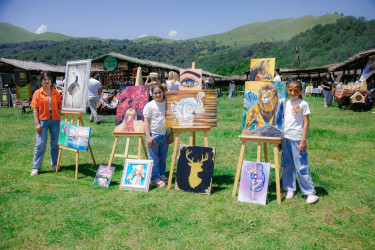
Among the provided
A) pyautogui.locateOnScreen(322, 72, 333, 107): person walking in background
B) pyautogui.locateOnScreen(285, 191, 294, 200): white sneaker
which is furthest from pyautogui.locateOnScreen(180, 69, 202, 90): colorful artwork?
pyautogui.locateOnScreen(322, 72, 333, 107): person walking in background

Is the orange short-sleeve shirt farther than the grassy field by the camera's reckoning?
Yes

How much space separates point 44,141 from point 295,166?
433 centimetres

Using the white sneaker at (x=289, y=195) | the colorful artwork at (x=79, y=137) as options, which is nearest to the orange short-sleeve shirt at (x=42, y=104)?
the colorful artwork at (x=79, y=137)

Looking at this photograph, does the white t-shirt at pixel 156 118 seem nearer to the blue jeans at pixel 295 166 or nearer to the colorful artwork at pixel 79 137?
the colorful artwork at pixel 79 137

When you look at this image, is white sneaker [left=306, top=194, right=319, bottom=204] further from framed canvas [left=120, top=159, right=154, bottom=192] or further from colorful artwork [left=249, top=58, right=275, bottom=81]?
framed canvas [left=120, top=159, right=154, bottom=192]

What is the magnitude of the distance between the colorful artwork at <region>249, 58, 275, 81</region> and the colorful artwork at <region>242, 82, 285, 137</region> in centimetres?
45

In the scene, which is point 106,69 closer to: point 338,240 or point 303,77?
point 338,240

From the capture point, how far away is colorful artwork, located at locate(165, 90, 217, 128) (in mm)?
4273

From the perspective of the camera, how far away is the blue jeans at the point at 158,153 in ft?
14.3

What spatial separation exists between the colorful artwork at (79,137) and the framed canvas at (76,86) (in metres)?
0.42

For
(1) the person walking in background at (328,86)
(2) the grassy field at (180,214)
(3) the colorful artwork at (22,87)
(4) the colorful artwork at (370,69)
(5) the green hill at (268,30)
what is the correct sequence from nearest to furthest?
(2) the grassy field at (180,214) → (1) the person walking in background at (328,86) → (4) the colorful artwork at (370,69) → (3) the colorful artwork at (22,87) → (5) the green hill at (268,30)

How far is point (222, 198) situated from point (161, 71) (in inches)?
796

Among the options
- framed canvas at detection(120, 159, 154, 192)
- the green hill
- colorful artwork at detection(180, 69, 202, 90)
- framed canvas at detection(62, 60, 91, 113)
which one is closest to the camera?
framed canvas at detection(120, 159, 154, 192)

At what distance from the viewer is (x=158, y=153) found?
452 cm
